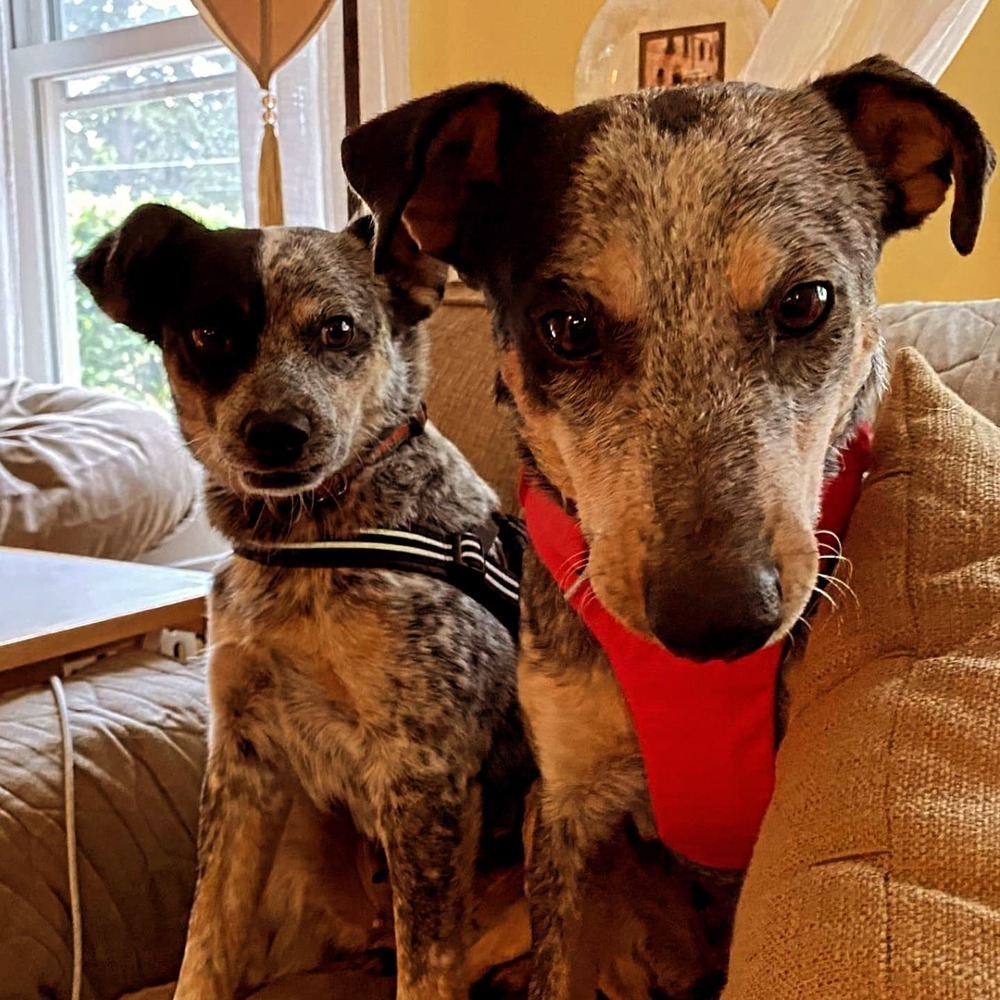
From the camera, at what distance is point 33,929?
4.32ft

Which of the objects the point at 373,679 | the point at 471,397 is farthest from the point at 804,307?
the point at 471,397

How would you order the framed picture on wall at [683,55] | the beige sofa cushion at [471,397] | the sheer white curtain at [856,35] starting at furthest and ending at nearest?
the framed picture on wall at [683,55] < the beige sofa cushion at [471,397] < the sheer white curtain at [856,35]

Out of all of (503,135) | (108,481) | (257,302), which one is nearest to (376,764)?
(257,302)

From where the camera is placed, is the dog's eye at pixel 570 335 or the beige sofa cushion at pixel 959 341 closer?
the dog's eye at pixel 570 335

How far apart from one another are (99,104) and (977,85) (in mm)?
3193

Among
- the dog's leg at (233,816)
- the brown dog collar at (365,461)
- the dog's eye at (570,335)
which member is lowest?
the dog's leg at (233,816)

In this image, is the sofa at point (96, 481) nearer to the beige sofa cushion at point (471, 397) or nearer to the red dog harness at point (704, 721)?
the beige sofa cushion at point (471, 397)

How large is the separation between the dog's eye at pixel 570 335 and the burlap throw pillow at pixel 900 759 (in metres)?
0.31

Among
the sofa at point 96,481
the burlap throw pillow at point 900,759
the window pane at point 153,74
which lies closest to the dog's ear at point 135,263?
the sofa at point 96,481

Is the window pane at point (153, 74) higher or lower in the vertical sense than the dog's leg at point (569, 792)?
higher

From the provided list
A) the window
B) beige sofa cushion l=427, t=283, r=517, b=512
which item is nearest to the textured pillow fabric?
beige sofa cushion l=427, t=283, r=517, b=512

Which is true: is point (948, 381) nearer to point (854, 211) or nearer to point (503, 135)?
point (854, 211)

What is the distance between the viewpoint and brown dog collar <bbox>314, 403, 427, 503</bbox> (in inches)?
62.1

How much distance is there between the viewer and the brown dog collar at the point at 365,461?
1576mm
